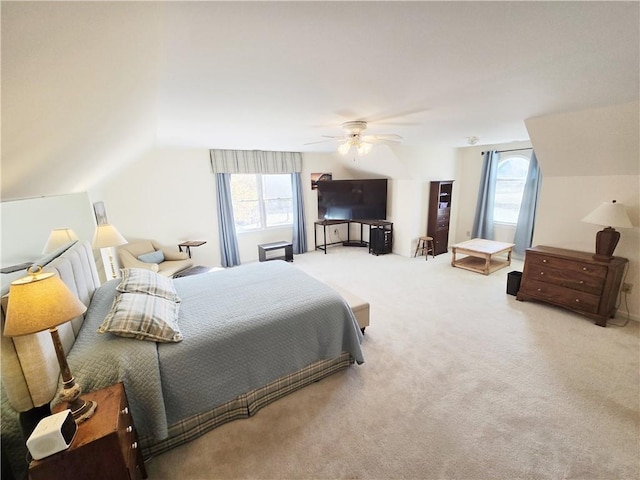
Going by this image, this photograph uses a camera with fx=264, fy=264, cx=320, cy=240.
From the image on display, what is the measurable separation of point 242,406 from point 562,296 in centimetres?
358

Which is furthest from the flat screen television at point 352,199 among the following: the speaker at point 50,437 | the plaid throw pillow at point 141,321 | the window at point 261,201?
the speaker at point 50,437

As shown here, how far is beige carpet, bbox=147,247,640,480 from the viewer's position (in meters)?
1.50

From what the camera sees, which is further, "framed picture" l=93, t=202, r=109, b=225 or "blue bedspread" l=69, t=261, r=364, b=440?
"framed picture" l=93, t=202, r=109, b=225

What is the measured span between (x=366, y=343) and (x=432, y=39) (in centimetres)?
238

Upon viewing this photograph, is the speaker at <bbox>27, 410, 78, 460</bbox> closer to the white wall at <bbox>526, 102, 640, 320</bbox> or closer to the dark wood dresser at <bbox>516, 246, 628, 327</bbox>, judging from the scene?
the white wall at <bbox>526, 102, 640, 320</bbox>

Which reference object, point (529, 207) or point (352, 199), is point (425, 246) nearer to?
point (352, 199)

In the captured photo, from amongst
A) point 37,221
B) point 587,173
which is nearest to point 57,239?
point 37,221

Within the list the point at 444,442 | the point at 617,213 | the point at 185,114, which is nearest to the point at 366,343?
the point at 444,442

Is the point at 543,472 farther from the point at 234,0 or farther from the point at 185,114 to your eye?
the point at 185,114

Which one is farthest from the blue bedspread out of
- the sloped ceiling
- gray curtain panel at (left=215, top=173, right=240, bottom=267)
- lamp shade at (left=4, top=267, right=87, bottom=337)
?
gray curtain panel at (left=215, top=173, right=240, bottom=267)

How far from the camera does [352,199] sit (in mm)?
5637

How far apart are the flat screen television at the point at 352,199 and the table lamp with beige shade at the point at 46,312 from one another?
4.80m

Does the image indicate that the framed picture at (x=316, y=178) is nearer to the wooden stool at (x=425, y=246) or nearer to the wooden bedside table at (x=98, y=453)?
the wooden stool at (x=425, y=246)

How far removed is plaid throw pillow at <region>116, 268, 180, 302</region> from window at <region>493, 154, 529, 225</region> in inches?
230
